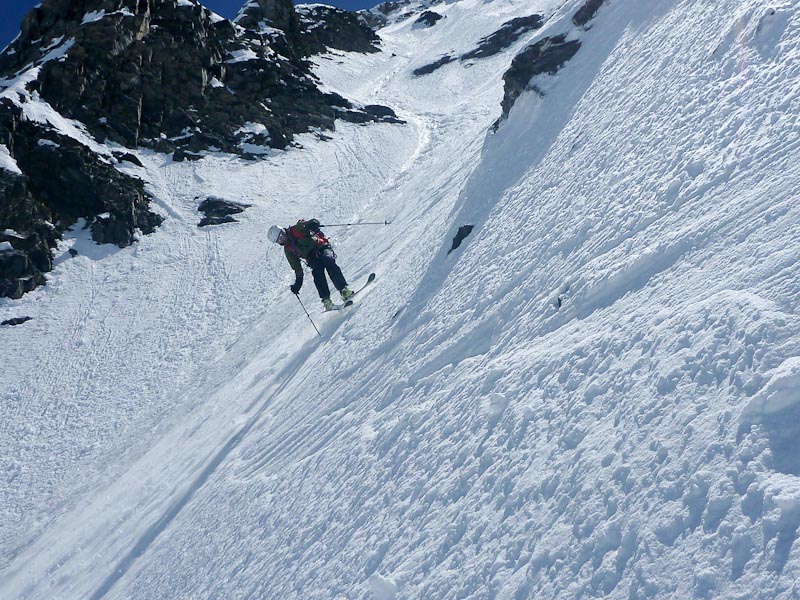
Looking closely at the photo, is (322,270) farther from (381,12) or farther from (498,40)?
(381,12)

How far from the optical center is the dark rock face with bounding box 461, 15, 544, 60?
5378 centimetres

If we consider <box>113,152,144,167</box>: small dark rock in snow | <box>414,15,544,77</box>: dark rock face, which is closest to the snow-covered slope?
<box>113,152,144,167</box>: small dark rock in snow

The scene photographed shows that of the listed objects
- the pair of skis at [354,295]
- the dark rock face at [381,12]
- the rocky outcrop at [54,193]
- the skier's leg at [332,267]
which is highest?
A: the dark rock face at [381,12]

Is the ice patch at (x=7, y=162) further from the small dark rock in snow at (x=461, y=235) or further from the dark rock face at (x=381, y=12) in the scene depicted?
the dark rock face at (x=381, y=12)

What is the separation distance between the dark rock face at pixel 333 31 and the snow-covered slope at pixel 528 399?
5094 centimetres

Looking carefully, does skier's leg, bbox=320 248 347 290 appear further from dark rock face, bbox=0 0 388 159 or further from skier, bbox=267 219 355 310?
dark rock face, bbox=0 0 388 159

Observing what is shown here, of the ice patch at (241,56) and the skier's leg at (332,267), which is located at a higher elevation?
the ice patch at (241,56)

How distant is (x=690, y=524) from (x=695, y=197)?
3497mm

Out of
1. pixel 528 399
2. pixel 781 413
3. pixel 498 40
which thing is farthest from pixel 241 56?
pixel 781 413

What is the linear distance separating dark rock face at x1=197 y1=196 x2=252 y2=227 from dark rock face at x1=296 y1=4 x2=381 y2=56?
36.4 meters

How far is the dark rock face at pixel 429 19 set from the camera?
78.0 metres

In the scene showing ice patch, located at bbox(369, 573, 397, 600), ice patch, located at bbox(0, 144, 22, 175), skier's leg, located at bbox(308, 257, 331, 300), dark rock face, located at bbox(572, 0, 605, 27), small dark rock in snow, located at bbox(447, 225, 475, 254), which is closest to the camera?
ice patch, located at bbox(369, 573, 397, 600)

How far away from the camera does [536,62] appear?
543 inches

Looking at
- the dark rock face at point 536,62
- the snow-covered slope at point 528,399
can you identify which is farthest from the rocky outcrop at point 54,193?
the dark rock face at point 536,62
